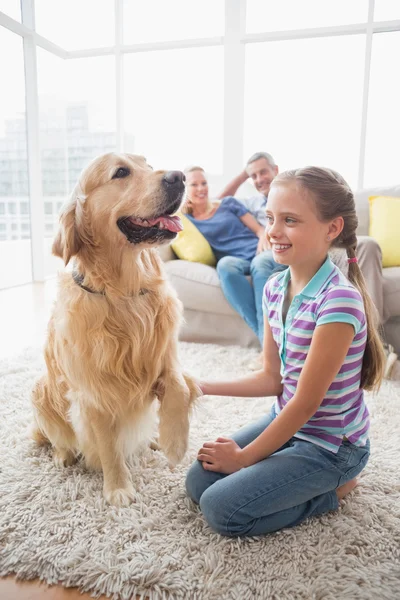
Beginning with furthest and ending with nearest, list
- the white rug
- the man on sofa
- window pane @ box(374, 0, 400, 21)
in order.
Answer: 1. window pane @ box(374, 0, 400, 21)
2. the man on sofa
3. the white rug

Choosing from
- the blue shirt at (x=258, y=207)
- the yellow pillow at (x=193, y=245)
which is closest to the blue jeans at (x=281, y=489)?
the yellow pillow at (x=193, y=245)

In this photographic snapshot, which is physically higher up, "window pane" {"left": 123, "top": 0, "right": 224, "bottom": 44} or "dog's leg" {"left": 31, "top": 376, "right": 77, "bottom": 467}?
"window pane" {"left": 123, "top": 0, "right": 224, "bottom": 44}

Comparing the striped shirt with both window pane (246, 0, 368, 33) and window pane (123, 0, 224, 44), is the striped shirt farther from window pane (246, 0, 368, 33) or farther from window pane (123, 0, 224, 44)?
window pane (123, 0, 224, 44)

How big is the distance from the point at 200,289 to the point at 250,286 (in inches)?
13.1

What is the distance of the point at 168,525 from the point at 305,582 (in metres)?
0.38

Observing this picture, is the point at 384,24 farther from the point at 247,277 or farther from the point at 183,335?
the point at 183,335

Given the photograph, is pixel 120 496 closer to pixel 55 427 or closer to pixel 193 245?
pixel 55 427

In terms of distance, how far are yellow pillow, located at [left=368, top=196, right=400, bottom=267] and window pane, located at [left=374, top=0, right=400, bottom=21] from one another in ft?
10.7

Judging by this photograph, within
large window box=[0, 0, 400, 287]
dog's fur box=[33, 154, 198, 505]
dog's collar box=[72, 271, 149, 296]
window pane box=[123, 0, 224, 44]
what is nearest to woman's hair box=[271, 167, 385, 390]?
dog's fur box=[33, 154, 198, 505]

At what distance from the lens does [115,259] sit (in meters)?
1.39

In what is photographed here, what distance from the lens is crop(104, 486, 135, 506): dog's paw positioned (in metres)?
1.33

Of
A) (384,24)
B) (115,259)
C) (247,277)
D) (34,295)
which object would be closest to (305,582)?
(115,259)

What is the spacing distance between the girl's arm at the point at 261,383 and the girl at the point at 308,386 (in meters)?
0.10

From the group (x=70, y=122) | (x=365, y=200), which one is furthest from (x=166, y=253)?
(x=70, y=122)
